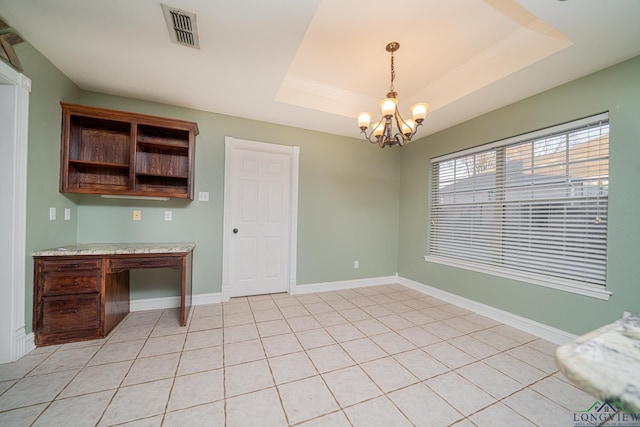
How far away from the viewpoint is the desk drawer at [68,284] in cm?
207

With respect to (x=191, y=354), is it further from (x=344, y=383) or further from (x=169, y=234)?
(x=169, y=234)

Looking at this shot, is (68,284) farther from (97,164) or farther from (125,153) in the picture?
(125,153)

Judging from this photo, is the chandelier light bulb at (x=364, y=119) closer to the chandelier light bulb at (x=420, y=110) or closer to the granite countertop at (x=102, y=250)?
the chandelier light bulb at (x=420, y=110)

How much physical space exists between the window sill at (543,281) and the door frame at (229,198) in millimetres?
2288

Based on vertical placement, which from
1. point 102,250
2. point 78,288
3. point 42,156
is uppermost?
point 42,156

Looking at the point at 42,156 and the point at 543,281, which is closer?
the point at 42,156

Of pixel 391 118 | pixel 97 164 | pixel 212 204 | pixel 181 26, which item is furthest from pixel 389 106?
pixel 97 164

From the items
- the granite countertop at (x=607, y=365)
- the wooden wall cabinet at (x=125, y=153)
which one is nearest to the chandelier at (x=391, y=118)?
the granite countertop at (x=607, y=365)

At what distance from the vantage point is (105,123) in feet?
8.64

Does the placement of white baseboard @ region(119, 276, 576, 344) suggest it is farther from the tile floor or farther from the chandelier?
the chandelier

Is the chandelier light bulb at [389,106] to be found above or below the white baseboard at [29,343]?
above

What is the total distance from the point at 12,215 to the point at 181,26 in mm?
1936

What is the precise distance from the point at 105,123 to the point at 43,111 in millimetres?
525

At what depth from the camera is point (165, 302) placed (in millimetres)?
2951
